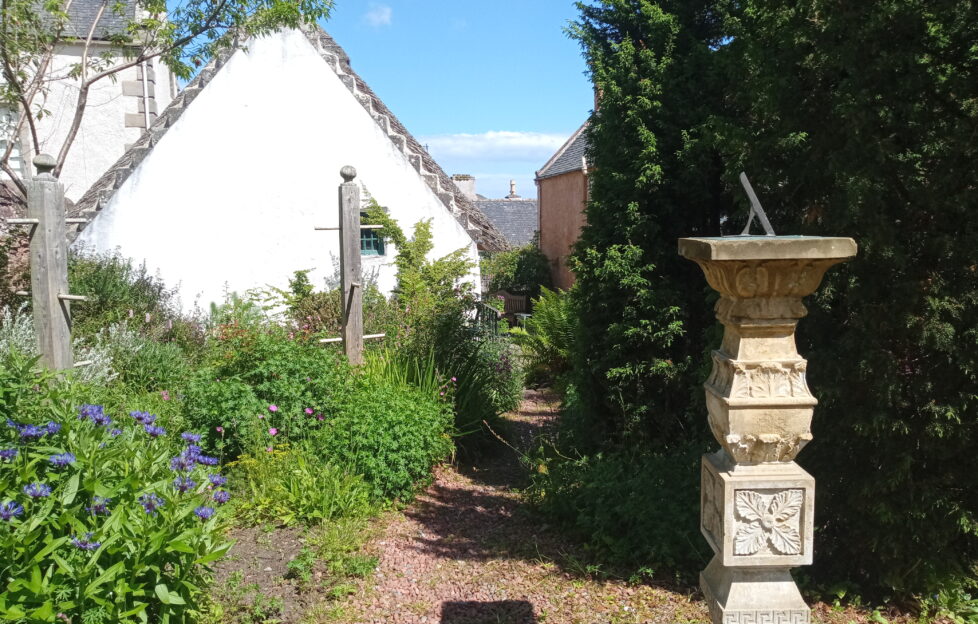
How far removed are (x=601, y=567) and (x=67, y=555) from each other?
124 inches

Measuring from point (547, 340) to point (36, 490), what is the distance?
25.7 ft

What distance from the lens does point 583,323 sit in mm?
6281

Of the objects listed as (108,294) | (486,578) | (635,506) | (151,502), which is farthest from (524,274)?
(151,502)

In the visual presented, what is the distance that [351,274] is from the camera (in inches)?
274

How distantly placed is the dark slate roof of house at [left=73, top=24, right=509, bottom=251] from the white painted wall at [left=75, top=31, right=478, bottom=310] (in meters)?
0.10

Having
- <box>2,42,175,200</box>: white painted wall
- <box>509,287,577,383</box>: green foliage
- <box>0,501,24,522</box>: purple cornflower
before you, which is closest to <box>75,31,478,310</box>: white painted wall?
<box>509,287,577,383</box>: green foliage

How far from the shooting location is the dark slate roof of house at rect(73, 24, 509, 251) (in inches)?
448

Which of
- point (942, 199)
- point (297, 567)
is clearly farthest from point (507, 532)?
point (942, 199)

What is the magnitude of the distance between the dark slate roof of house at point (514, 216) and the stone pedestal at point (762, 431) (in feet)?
92.3

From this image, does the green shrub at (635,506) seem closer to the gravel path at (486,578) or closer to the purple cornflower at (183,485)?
the gravel path at (486,578)

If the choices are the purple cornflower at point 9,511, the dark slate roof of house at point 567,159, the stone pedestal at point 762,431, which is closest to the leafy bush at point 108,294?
the purple cornflower at point 9,511

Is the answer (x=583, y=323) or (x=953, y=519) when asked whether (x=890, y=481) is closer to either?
(x=953, y=519)

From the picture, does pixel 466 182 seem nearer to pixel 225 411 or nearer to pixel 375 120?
pixel 375 120

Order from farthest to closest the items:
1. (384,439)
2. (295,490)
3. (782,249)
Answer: (384,439)
(295,490)
(782,249)
